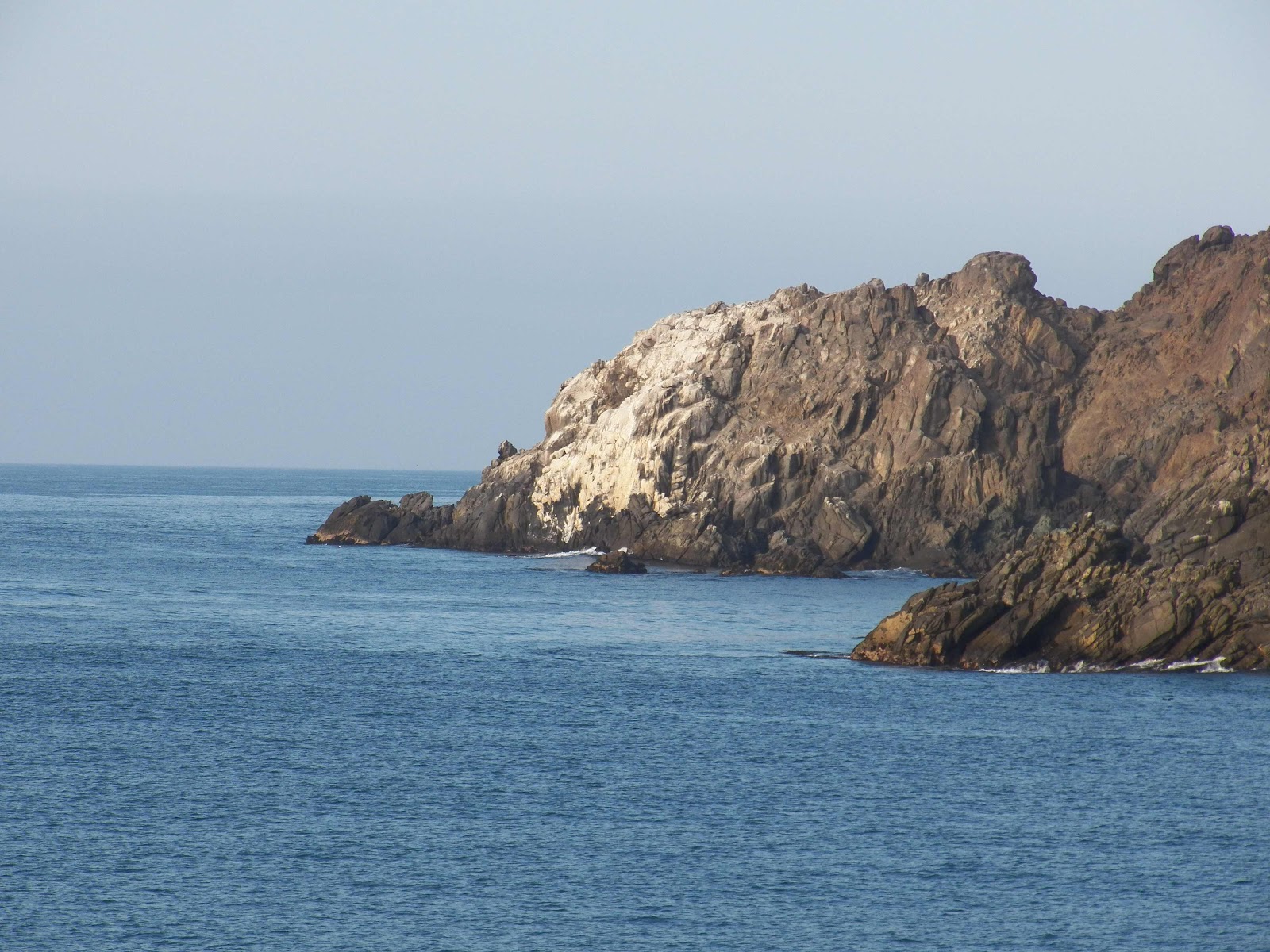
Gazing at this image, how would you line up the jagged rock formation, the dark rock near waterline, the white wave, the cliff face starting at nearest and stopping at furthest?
1. the jagged rock formation
2. the white wave
3. the dark rock near waterline
4. the cliff face

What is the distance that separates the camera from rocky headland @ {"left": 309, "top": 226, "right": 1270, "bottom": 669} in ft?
390

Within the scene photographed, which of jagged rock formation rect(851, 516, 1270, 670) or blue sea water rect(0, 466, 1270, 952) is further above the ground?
jagged rock formation rect(851, 516, 1270, 670)

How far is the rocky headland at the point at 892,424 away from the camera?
119 m

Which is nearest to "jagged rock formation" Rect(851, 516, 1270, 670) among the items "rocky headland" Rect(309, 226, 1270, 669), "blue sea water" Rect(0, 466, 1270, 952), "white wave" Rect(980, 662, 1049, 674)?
"white wave" Rect(980, 662, 1049, 674)

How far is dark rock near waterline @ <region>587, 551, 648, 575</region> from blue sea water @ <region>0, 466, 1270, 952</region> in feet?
89.5

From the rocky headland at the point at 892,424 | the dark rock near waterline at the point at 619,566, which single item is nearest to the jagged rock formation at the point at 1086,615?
the rocky headland at the point at 892,424

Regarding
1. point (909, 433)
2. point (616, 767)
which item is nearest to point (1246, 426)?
point (909, 433)

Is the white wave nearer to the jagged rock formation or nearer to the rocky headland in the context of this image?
the jagged rock formation

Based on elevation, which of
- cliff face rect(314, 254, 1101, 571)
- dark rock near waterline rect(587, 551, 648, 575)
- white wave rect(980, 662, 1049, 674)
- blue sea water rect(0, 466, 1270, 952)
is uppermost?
cliff face rect(314, 254, 1101, 571)

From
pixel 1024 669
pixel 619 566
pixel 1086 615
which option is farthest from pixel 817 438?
pixel 1024 669

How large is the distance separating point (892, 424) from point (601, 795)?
76.7m

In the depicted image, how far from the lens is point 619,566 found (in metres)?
116

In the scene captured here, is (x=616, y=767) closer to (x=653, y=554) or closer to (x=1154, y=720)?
(x=1154, y=720)

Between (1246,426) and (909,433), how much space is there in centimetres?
2498
